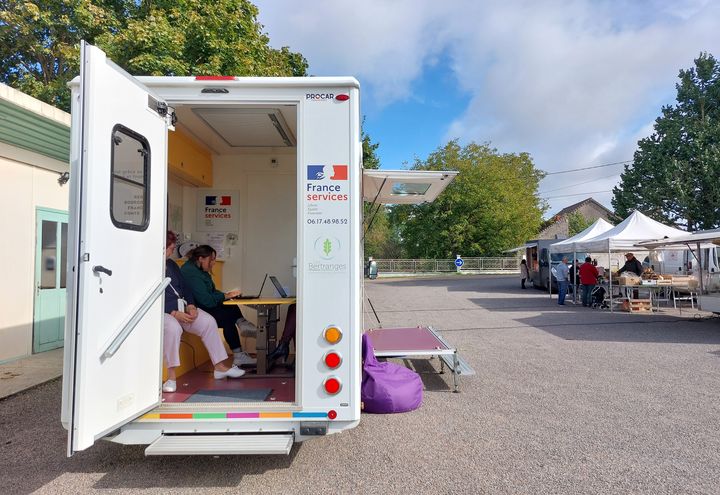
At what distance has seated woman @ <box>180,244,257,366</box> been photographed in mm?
4906

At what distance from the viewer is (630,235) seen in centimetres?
1395

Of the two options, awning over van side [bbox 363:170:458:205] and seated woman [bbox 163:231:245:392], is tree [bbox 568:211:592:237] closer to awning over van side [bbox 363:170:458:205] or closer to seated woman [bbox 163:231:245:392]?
awning over van side [bbox 363:170:458:205]

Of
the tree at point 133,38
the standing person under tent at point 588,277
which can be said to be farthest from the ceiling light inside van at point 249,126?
the standing person under tent at point 588,277

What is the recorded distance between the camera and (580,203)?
61969mm

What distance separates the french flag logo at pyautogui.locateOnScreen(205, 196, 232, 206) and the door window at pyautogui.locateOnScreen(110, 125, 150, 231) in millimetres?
2767

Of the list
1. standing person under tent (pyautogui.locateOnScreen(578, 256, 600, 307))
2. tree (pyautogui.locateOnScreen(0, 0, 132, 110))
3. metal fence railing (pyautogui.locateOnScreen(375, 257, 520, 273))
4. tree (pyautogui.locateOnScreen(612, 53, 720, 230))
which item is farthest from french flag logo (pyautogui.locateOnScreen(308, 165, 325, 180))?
metal fence railing (pyautogui.locateOnScreen(375, 257, 520, 273))

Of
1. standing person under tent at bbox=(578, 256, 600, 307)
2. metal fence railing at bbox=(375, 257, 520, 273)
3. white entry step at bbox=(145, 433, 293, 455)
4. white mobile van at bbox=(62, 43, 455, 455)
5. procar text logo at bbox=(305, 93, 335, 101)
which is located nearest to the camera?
white mobile van at bbox=(62, 43, 455, 455)

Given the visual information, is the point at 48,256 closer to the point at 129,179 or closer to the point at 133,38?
the point at 133,38

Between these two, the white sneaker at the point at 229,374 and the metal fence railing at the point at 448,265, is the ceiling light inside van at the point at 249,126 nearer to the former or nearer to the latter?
the white sneaker at the point at 229,374

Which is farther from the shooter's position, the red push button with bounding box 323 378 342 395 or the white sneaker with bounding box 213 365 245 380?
the white sneaker with bounding box 213 365 245 380

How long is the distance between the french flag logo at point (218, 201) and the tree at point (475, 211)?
33387mm

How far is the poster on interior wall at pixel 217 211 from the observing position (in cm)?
604

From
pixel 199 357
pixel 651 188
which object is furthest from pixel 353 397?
pixel 651 188

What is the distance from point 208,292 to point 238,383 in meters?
0.98
